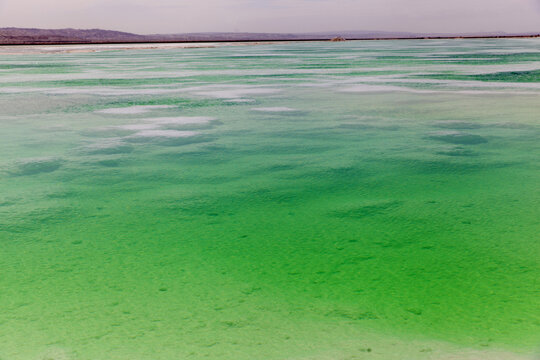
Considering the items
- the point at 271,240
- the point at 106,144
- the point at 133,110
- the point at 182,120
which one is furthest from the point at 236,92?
the point at 271,240

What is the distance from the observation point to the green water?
2027 millimetres

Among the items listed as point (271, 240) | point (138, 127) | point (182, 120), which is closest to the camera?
point (271, 240)

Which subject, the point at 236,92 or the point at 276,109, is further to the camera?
the point at 236,92

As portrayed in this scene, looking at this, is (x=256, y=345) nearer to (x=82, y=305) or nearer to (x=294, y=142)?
(x=82, y=305)

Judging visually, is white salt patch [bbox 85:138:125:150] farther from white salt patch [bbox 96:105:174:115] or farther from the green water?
white salt patch [bbox 96:105:174:115]

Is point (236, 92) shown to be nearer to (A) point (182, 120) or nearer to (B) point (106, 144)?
(A) point (182, 120)

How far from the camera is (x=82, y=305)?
7.36 ft

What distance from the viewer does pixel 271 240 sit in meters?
2.98

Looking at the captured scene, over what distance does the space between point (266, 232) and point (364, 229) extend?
1.91 feet

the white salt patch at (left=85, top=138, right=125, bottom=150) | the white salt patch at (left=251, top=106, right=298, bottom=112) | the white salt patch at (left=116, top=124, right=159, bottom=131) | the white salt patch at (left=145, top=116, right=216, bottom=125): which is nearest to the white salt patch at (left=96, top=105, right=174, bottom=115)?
the white salt patch at (left=145, top=116, right=216, bottom=125)

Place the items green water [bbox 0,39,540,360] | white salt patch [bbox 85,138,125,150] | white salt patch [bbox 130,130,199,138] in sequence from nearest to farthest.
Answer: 1. green water [bbox 0,39,540,360]
2. white salt patch [bbox 85,138,125,150]
3. white salt patch [bbox 130,130,199,138]

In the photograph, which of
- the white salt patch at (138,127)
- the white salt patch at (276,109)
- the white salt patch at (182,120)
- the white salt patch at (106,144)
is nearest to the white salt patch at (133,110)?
the white salt patch at (182,120)

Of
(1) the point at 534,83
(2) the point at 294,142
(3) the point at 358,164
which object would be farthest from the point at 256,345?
(1) the point at 534,83

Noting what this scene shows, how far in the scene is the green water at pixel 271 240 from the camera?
2.03 meters
